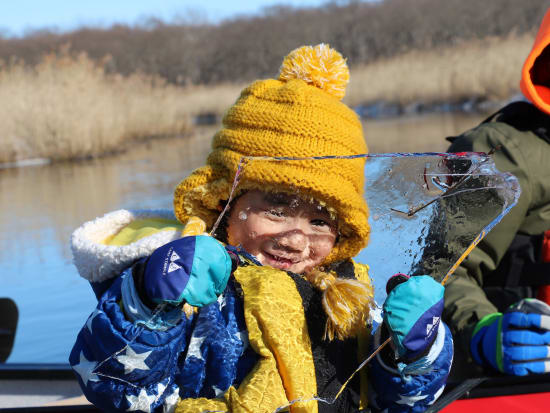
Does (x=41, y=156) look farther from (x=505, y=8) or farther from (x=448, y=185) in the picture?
(x=505, y=8)

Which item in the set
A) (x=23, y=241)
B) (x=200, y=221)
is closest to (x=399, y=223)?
(x=200, y=221)

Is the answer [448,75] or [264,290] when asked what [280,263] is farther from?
[448,75]

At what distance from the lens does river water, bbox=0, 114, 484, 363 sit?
9.76 feet

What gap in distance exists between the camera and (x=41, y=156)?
8656 mm

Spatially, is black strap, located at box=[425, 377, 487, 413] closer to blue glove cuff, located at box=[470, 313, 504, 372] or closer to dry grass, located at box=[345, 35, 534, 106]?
blue glove cuff, located at box=[470, 313, 504, 372]

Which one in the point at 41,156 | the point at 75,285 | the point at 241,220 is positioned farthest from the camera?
the point at 41,156

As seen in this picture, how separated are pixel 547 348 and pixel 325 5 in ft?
152

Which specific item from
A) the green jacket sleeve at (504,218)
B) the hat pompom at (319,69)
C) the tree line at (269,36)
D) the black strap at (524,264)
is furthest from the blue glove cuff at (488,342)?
the tree line at (269,36)

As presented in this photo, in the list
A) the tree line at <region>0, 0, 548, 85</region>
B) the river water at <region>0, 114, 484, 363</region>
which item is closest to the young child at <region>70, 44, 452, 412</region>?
the river water at <region>0, 114, 484, 363</region>

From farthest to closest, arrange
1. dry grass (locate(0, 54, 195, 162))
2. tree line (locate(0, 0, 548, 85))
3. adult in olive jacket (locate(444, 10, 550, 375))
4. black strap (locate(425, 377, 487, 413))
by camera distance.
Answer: tree line (locate(0, 0, 548, 85)) → dry grass (locate(0, 54, 195, 162)) → adult in olive jacket (locate(444, 10, 550, 375)) → black strap (locate(425, 377, 487, 413))

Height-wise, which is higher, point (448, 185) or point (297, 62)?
point (297, 62)

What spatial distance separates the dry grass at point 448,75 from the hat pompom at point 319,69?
9354mm

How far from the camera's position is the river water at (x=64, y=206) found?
2973mm

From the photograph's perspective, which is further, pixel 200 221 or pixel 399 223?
pixel 200 221
